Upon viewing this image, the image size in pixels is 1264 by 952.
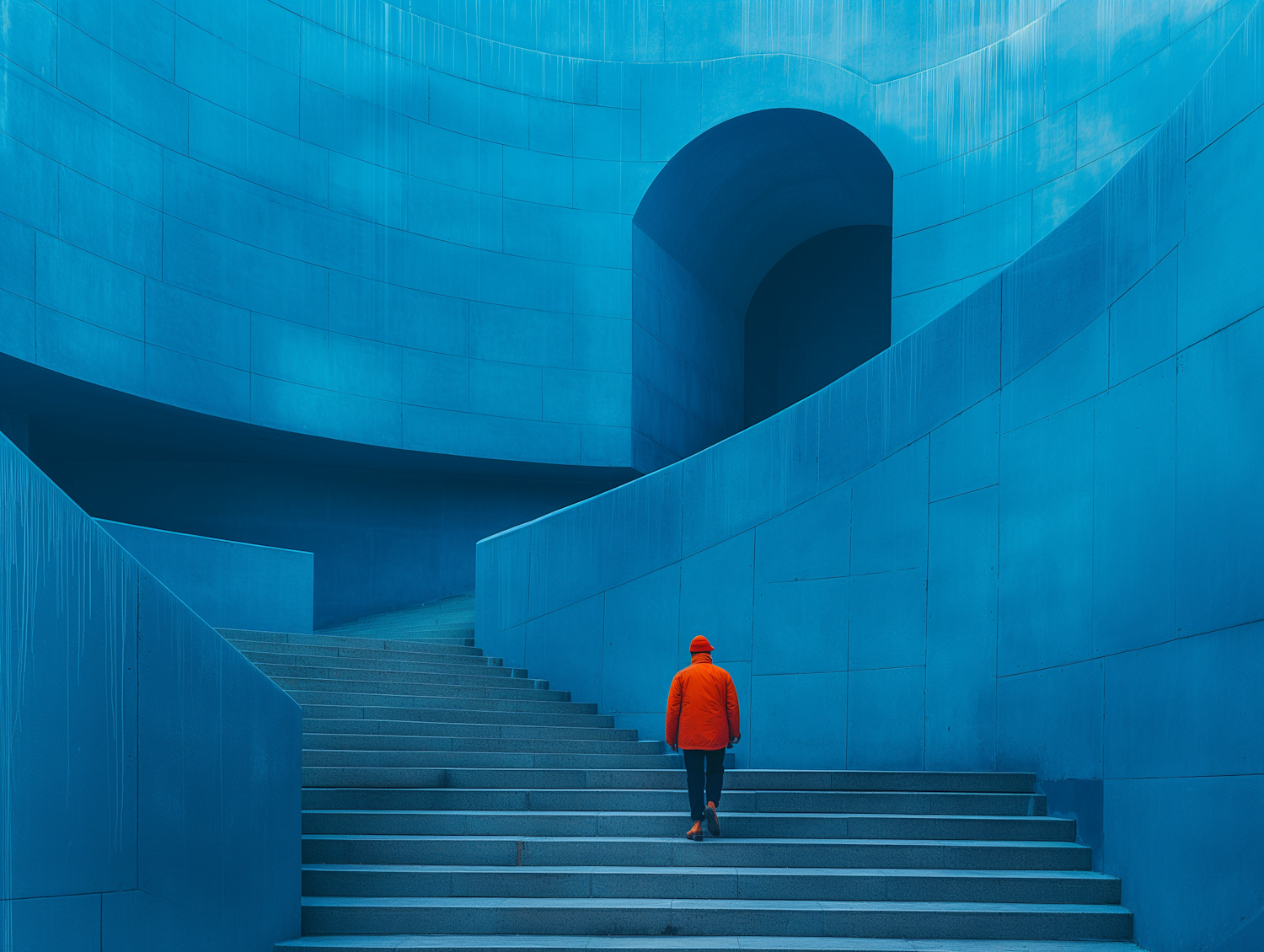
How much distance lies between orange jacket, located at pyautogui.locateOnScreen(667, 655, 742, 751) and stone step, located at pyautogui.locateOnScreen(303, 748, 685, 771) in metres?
1.28

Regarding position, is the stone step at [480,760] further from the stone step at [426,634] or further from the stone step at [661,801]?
the stone step at [426,634]

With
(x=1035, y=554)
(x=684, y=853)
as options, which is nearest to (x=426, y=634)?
(x=684, y=853)

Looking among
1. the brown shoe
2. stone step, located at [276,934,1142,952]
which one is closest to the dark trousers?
the brown shoe

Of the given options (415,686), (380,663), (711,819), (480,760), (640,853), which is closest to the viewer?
(640,853)

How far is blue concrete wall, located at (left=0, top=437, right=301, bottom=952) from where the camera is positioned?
3.43 m

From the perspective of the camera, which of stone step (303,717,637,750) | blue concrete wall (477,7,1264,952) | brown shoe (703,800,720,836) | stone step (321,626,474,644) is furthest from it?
stone step (321,626,474,644)

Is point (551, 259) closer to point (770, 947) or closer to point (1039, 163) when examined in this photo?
point (1039, 163)

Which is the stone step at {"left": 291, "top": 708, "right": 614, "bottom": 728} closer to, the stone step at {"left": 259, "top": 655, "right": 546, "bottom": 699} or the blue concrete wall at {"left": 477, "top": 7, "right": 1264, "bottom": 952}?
the stone step at {"left": 259, "top": 655, "right": 546, "bottom": 699}

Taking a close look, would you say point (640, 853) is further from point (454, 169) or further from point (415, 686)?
point (454, 169)

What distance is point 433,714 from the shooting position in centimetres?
921

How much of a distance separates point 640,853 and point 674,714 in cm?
92

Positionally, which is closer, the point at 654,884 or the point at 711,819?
the point at 654,884

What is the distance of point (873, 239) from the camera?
79.2 feet

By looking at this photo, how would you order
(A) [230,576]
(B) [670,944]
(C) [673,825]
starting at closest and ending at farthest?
1. (B) [670,944]
2. (C) [673,825]
3. (A) [230,576]
